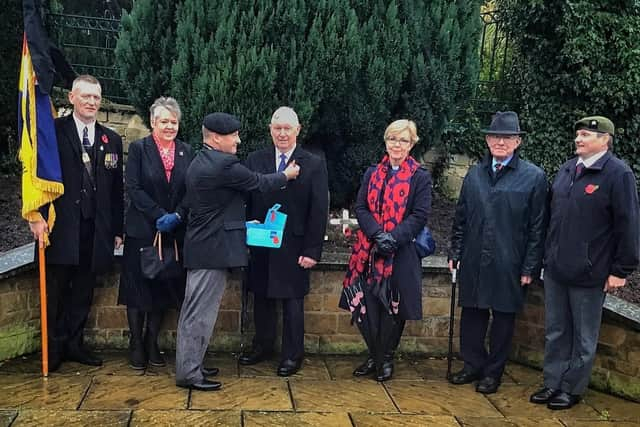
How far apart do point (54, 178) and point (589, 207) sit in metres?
3.32

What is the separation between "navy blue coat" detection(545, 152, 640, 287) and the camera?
3.85 m

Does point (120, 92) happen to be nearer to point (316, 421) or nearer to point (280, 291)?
point (280, 291)

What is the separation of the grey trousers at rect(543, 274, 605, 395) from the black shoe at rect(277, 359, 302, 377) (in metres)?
1.67

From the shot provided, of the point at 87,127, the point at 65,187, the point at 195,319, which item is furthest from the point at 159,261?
the point at 87,127

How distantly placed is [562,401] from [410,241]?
139 cm

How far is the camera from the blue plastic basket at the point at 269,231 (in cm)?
423

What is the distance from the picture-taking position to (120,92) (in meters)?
7.19

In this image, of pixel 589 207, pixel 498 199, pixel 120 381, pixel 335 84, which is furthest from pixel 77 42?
pixel 589 207

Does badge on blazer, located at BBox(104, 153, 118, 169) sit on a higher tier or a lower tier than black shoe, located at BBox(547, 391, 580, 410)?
higher

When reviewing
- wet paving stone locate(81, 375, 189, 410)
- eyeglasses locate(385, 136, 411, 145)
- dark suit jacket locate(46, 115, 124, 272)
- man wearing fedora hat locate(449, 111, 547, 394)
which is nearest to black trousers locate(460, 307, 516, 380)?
man wearing fedora hat locate(449, 111, 547, 394)

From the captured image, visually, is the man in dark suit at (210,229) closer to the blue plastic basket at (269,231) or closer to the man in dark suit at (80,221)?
the blue plastic basket at (269,231)

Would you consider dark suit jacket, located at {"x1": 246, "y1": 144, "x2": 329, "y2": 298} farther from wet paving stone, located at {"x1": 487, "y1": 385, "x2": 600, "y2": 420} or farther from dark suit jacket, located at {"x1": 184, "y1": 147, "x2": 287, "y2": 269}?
wet paving stone, located at {"x1": 487, "y1": 385, "x2": 600, "y2": 420}

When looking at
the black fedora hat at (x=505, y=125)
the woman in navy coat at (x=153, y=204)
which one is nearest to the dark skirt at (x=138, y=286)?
the woman in navy coat at (x=153, y=204)

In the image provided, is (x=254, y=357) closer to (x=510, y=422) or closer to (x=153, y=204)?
(x=153, y=204)
